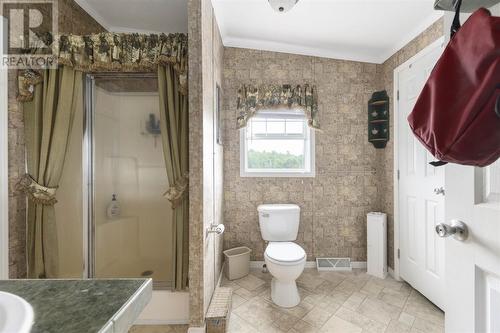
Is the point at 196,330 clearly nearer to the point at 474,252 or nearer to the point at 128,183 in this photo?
the point at 128,183

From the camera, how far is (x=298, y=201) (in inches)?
96.3

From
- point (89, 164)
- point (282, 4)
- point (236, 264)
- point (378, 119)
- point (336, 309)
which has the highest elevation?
point (282, 4)

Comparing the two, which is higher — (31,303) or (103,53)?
(103,53)

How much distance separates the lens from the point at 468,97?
0.49 meters

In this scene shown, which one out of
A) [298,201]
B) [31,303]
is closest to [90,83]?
[31,303]

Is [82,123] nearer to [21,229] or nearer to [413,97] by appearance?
[21,229]

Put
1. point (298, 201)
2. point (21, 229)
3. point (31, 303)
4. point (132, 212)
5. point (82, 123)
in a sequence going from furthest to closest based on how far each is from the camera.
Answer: point (298, 201), point (132, 212), point (82, 123), point (21, 229), point (31, 303)

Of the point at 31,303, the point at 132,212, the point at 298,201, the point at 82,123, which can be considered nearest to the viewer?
the point at 31,303

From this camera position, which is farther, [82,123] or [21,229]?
[82,123]

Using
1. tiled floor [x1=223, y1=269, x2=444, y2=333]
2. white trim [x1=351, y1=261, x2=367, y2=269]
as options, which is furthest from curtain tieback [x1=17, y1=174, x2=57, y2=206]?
white trim [x1=351, y1=261, x2=367, y2=269]

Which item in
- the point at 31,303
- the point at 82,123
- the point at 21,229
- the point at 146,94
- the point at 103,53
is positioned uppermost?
the point at 103,53

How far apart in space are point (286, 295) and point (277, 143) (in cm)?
155

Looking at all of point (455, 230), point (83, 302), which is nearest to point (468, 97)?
point (455, 230)

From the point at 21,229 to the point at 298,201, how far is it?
2362mm
